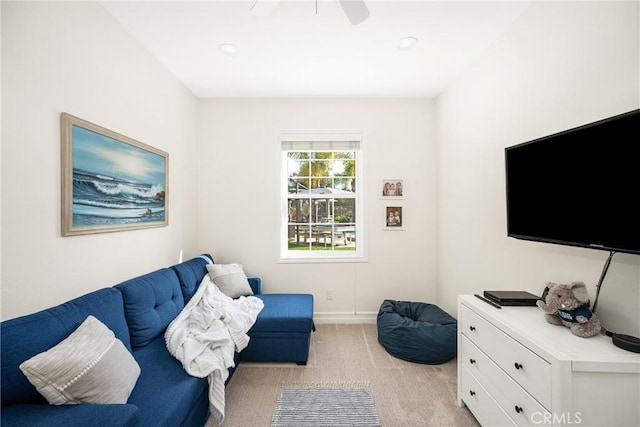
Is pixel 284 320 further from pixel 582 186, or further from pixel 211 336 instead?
pixel 582 186

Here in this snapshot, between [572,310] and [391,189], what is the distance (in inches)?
85.5

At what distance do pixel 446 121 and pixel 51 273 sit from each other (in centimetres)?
360

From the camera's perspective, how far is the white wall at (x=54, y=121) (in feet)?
4.19

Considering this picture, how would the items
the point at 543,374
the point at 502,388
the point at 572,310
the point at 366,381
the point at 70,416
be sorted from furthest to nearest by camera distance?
the point at 366,381 → the point at 502,388 → the point at 572,310 → the point at 543,374 → the point at 70,416

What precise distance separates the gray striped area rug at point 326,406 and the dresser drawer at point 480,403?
0.62m

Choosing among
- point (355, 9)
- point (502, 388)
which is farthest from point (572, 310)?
point (355, 9)

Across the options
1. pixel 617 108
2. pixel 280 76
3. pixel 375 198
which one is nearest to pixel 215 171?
pixel 280 76

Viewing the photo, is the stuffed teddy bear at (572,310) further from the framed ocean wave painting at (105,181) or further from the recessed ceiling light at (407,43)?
the framed ocean wave painting at (105,181)

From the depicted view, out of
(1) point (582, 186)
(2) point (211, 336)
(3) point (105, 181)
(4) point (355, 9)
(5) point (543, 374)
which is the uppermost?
(4) point (355, 9)

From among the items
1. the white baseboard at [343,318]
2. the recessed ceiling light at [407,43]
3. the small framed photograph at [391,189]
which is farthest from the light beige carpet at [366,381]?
the recessed ceiling light at [407,43]

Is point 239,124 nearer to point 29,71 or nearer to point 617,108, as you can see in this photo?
point 29,71

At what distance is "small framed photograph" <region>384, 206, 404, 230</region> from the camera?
3266 millimetres

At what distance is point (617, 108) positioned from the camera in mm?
1296

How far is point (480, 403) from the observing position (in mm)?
1604
